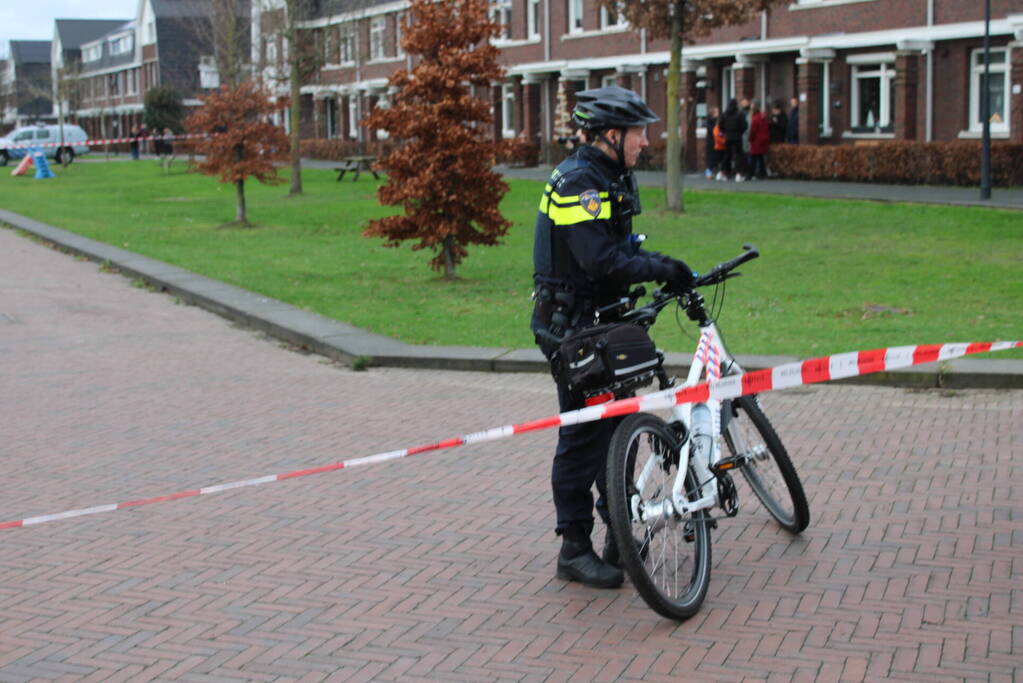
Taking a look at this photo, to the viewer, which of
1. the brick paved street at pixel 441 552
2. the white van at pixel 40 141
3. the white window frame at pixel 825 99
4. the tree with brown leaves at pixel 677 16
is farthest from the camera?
the white van at pixel 40 141

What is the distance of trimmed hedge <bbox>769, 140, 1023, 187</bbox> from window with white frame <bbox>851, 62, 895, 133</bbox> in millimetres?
3060

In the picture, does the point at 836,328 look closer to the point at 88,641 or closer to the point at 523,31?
the point at 88,641

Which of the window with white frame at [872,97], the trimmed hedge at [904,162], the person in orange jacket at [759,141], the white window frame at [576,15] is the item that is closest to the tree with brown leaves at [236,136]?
the person in orange jacket at [759,141]

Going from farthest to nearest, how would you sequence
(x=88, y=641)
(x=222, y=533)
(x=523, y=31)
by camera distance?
(x=523, y=31)
(x=222, y=533)
(x=88, y=641)

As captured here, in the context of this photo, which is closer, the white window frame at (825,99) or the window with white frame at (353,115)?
the white window frame at (825,99)

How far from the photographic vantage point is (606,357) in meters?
4.67

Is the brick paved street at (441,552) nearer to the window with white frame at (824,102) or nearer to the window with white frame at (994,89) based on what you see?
the window with white frame at (994,89)

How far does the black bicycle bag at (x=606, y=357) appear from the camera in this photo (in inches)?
184

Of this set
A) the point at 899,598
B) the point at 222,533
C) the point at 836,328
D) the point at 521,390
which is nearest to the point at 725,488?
the point at 899,598

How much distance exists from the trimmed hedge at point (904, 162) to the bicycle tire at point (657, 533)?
2156 centimetres

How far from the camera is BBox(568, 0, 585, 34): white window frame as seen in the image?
40.6 m

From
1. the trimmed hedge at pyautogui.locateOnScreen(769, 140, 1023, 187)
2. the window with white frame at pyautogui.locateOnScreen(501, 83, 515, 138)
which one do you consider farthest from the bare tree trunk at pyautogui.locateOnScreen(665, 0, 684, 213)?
the window with white frame at pyautogui.locateOnScreen(501, 83, 515, 138)

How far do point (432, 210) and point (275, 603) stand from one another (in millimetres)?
9618

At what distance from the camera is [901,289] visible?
12711mm
